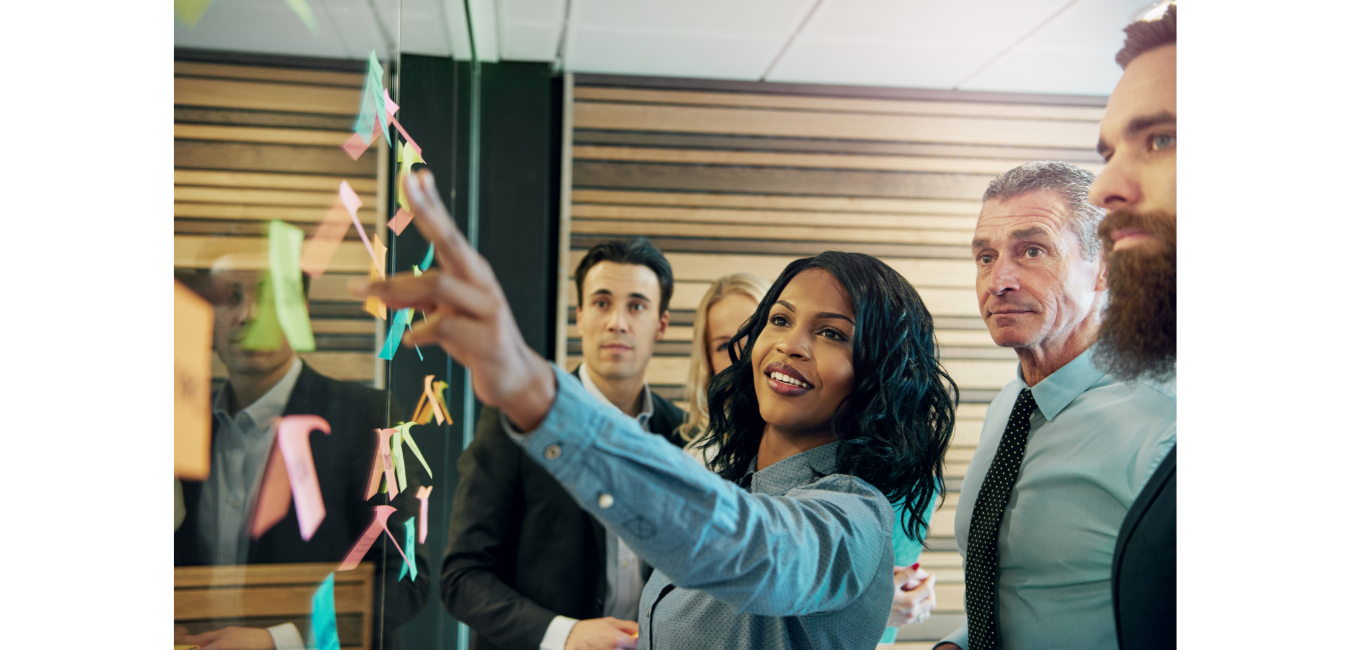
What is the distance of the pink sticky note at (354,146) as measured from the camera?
70 cm

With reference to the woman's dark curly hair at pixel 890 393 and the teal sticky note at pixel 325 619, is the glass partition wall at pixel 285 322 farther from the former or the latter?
the woman's dark curly hair at pixel 890 393

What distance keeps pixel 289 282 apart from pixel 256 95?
14cm

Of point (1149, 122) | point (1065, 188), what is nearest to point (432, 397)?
point (1065, 188)

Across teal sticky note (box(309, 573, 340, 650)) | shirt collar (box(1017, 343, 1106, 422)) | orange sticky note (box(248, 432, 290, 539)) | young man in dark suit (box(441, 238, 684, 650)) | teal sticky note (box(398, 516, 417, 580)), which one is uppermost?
shirt collar (box(1017, 343, 1106, 422))

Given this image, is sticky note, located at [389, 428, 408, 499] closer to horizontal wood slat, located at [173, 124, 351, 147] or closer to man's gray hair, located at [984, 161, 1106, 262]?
horizontal wood slat, located at [173, 124, 351, 147]

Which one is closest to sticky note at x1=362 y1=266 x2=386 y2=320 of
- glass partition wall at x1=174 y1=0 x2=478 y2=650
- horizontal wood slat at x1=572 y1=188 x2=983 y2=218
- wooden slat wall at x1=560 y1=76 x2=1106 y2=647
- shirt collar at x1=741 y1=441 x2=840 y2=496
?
glass partition wall at x1=174 y1=0 x2=478 y2=650

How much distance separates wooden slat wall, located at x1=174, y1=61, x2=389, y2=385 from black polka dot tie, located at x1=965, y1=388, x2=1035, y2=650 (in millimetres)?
879

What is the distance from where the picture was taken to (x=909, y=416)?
97 centimetres

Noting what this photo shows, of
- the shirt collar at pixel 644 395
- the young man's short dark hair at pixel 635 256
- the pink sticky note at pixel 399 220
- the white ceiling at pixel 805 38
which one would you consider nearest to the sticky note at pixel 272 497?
the pink sticky note at pixel 399 220

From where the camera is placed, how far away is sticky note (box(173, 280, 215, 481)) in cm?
43

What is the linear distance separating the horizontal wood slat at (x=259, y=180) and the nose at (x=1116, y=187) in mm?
922
